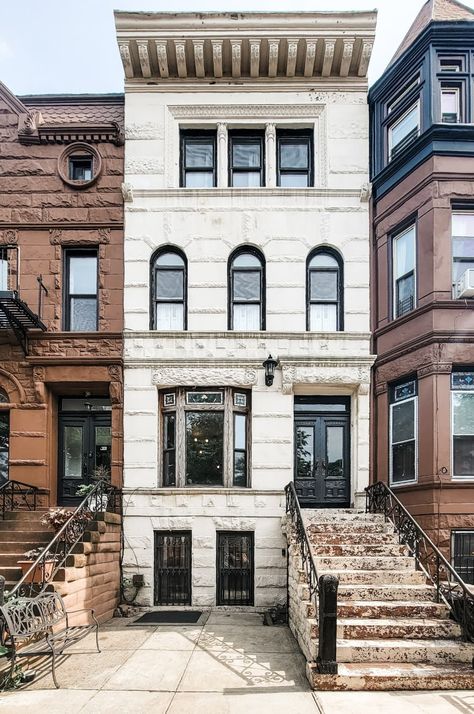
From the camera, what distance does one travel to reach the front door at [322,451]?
1198 centimetres

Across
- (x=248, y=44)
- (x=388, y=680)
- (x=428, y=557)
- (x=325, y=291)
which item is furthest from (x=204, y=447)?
(x=248, y=44)

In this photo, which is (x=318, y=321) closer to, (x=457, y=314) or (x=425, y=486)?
(x=457, y=314)

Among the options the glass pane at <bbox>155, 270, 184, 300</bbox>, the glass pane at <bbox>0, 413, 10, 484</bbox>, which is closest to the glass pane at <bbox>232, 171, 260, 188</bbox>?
the glass pane at <bbox>155, 270, 184, 300</bbox>

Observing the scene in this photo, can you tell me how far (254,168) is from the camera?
1283 centimetres

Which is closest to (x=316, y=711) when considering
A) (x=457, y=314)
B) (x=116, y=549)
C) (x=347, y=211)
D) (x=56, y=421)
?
(x=116, y=549)

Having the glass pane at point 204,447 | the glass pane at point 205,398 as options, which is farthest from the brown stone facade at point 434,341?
the glass pane at point 205,398

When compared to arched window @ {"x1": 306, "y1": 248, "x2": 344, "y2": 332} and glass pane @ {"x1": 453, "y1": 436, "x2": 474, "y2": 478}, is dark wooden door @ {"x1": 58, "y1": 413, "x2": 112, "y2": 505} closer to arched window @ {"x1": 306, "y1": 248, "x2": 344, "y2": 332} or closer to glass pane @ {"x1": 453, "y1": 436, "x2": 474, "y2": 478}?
arched window @ {"x1": 306, "y1": 248, "x2": 344, "y2": 332}

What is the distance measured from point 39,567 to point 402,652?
18.3 feet

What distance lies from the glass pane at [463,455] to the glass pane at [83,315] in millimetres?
8059

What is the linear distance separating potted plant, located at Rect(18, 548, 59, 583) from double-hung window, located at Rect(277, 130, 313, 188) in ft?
30.4

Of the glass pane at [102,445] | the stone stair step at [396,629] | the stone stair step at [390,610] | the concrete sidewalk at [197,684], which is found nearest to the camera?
the concrete sidewalk at [197,684]

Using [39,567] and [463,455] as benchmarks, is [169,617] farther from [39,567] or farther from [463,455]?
[463,455]

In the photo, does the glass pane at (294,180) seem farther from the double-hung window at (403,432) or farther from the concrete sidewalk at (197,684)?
the concrete sidewalk at (197,684)

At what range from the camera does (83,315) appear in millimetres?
12500
